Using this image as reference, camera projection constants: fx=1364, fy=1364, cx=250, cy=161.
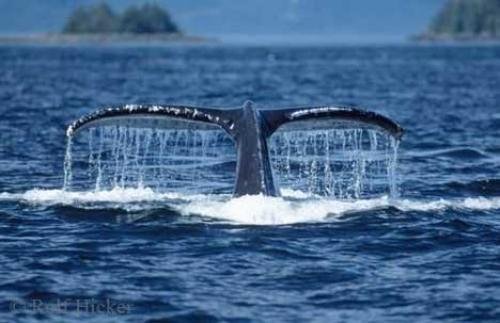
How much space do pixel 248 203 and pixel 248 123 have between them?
962 millimetres

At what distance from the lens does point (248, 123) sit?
13.8 metres

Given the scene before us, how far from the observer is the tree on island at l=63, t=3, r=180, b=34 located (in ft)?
636

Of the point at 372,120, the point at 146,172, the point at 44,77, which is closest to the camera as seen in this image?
the point at 372,120

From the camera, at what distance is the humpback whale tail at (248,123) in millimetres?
13211

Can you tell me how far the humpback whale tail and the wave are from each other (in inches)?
7.1

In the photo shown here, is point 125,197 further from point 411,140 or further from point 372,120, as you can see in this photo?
point 411,140

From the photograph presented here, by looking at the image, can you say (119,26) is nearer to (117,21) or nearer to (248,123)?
(117,21)

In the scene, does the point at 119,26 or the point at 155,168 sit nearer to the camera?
the point at 155,168

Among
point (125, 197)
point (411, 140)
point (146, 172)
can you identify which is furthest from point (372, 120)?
point (411, 140)

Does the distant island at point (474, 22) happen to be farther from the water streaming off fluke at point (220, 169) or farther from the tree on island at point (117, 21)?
the water streaming off fluke at point (220, 169)

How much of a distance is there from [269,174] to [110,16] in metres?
187

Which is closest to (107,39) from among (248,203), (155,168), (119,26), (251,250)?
(119,26)

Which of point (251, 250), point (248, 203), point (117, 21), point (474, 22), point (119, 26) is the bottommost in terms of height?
point (251, 250)

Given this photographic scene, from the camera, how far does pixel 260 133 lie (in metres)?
13.6
